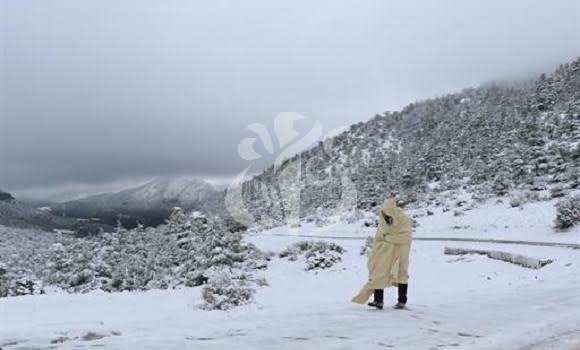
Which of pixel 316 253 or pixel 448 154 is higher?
pixel 448 154

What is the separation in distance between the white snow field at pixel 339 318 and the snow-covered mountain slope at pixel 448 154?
20.6m

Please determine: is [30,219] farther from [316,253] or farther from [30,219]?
[316,253]

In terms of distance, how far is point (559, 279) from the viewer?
1255 cm

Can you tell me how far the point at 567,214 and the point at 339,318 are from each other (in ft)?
62.0

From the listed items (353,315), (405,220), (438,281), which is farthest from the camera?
(438,281)

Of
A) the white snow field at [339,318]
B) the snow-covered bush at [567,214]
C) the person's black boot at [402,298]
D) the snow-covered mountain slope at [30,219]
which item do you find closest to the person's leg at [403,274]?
the person's black boot at [402,298]

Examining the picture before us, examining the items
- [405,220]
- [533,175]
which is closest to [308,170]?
[533,175]

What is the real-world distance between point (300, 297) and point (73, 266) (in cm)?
1822

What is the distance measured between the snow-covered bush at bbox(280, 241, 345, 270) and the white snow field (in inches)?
142

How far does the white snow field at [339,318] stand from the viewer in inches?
247

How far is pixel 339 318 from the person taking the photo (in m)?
7.60

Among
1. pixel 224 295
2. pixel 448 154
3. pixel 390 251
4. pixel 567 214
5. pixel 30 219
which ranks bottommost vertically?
pixel 224 295

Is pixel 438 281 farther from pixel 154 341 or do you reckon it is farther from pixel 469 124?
pixel 469 124

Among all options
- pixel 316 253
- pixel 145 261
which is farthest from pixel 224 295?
pixel 145 261
